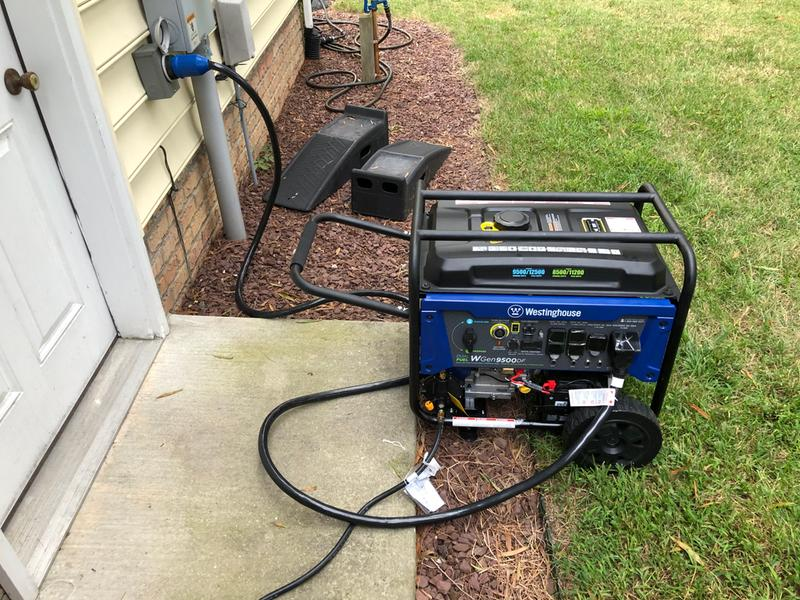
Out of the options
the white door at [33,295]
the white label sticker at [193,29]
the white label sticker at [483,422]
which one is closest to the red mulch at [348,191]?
the white door at [33,295]

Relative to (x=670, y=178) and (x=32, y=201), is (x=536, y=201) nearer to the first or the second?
(x=32, y=201)

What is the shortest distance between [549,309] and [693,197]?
240 centimetres

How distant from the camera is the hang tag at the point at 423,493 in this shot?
2010 millimetres

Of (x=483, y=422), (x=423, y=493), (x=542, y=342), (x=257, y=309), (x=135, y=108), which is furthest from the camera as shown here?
(x=257, y=309)

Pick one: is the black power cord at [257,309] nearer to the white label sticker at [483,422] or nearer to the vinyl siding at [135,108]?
the vinyl siding at [135,108]

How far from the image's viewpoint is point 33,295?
195 centimetres

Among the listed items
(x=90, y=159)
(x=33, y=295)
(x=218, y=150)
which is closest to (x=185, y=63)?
(x=218, y=150)

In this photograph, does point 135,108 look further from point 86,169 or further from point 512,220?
point 512,220

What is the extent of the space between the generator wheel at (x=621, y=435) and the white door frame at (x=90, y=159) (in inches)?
62.8

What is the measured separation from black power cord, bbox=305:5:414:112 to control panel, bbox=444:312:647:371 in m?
3.49

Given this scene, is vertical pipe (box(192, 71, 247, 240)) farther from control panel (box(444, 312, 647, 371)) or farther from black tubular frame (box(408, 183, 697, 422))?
control panel (box(444, 312, 647, 371))

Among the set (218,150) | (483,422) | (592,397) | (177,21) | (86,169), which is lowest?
(483,422)

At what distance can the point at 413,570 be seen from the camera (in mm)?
1801

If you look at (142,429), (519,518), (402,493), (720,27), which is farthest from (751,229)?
(720,27)
